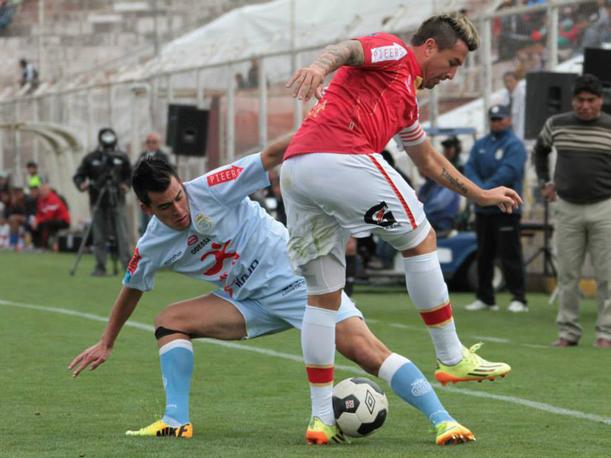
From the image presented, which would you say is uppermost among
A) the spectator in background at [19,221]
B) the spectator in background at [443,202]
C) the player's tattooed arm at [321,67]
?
the player's tattooed arm at [321,67]

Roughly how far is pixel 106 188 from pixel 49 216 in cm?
1064

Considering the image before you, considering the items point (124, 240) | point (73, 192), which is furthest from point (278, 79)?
point (73, 192)

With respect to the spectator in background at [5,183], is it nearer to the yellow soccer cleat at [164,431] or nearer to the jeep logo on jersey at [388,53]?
the yellow soccer cleat at [164,431]

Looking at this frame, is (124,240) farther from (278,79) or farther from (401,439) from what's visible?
(401,439)

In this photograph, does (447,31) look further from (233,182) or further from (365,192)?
(233,182)

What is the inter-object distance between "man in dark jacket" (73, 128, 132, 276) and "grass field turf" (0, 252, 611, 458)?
6.98 meters

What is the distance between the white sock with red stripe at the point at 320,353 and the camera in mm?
6766

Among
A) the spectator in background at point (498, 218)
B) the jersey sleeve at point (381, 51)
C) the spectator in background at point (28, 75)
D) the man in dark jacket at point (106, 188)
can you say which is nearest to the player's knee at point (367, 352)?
the jersey sleeve at point (381, 51)

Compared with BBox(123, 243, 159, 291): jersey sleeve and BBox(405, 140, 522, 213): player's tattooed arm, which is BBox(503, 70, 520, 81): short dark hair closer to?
BBox(405, 140, 522, 213): player's tattooed arm

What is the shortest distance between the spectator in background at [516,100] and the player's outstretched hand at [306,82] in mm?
13294

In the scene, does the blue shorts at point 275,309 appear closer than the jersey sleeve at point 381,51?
No

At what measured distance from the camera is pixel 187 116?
84.5ft

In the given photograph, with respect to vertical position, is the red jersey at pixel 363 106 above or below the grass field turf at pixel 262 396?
above

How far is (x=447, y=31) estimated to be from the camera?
6.67 metres
